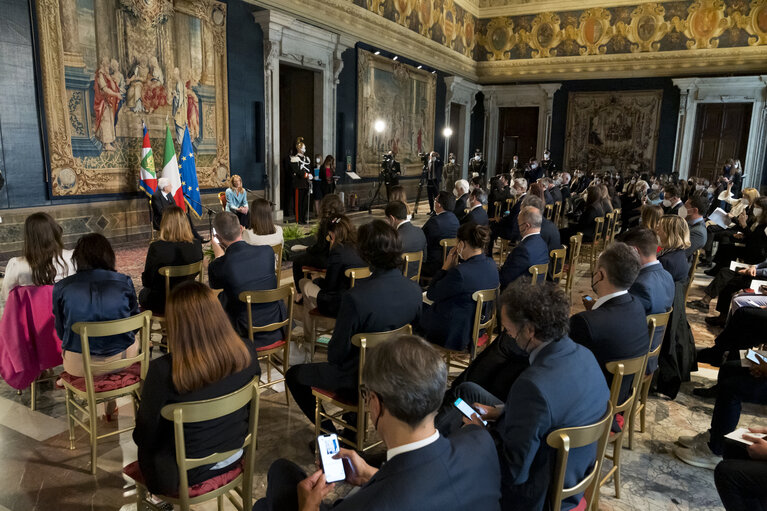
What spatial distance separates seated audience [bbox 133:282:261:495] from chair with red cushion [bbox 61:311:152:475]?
2.87ft

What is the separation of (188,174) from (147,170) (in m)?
0.80

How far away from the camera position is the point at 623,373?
246cm

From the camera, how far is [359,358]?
292 centimetres

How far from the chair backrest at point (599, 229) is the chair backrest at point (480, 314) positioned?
4375 mm

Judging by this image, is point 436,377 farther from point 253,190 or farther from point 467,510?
point 253,190

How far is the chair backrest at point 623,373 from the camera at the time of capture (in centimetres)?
244

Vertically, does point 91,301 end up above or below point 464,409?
above

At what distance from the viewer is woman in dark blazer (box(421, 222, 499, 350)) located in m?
3.73

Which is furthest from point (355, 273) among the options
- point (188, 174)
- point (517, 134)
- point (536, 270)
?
point (517, 134)

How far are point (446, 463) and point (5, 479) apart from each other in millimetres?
2777

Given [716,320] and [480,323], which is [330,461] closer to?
[480,323]

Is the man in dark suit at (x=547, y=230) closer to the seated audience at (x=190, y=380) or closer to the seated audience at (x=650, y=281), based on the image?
the seated audience at (x=650, y=281)

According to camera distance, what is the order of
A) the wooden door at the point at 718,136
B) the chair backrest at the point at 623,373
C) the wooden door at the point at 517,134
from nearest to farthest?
the chair backrest at the point at 623,373 < the wooden door at the point at 718,136 < the wooden door at the point at 517,134

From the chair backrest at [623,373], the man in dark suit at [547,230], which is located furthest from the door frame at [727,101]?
the chair backrest at [623,373]
